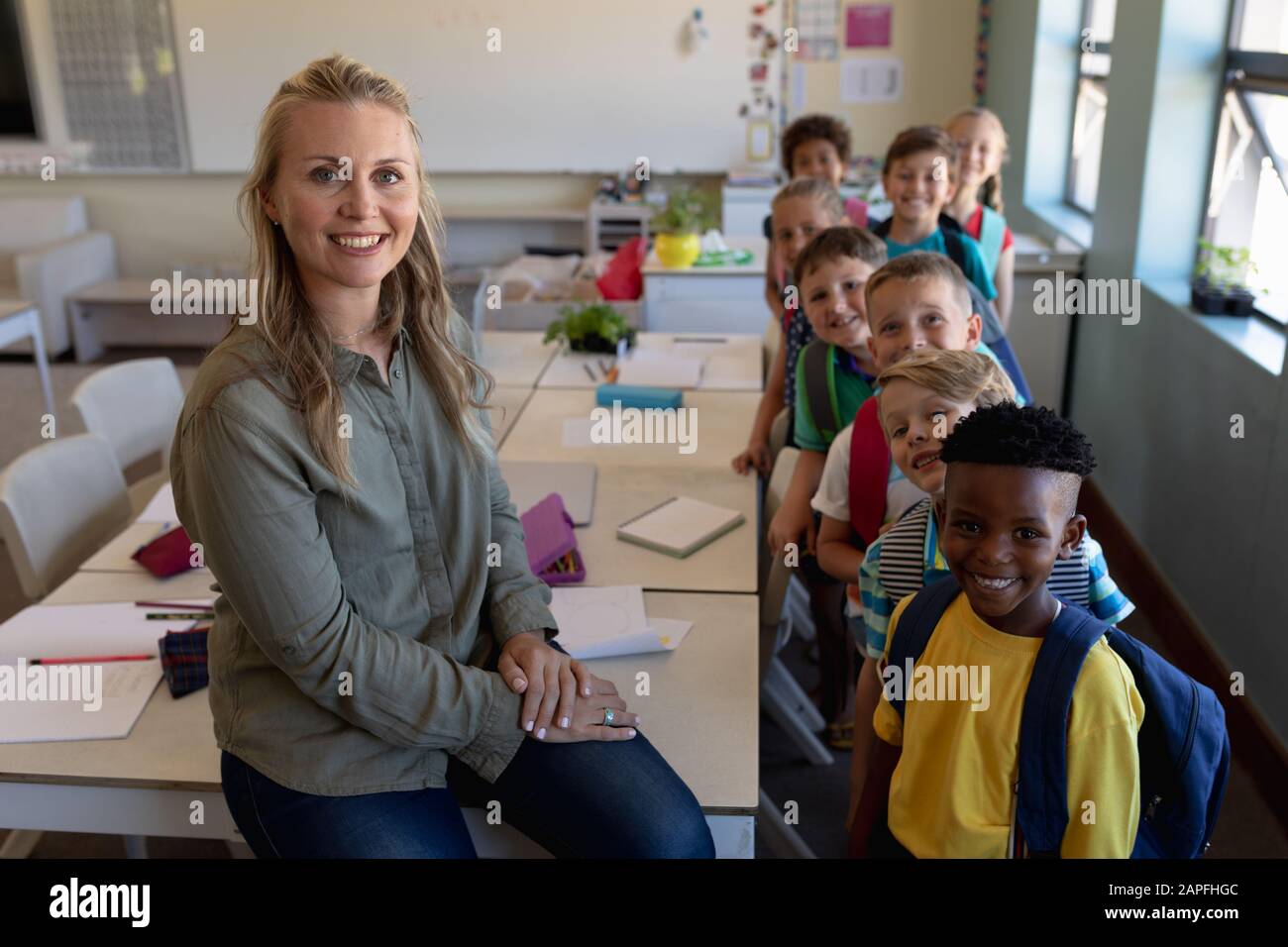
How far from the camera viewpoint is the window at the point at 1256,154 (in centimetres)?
317

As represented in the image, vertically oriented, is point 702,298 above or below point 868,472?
below

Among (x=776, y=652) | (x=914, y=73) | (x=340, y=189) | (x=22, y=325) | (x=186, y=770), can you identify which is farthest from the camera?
(x=914, y=73)

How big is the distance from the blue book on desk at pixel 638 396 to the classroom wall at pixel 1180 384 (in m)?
1.40

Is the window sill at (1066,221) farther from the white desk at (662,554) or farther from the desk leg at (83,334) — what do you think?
the desk leg at (83,334)

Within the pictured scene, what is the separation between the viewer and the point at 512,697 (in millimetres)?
1638

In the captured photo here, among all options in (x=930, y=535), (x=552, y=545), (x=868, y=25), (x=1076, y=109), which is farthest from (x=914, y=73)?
(x=930, y=535)

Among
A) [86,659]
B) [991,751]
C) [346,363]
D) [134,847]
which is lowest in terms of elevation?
[134,847]

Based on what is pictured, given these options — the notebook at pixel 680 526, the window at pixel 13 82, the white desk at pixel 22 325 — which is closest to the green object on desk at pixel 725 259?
the notebook at pixel 680 526

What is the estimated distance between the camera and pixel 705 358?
3.69 metres

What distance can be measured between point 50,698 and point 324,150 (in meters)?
0.95

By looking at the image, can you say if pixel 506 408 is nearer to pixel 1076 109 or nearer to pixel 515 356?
pixel 515 356

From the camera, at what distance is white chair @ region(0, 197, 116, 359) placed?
631 centimetres

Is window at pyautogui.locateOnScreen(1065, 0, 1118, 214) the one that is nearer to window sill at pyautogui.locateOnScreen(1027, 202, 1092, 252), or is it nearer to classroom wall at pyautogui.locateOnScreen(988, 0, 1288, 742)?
window sill at pyautogui.locateOnScreen(1027, 202, 1092, 252)

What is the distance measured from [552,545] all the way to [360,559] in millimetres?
634
